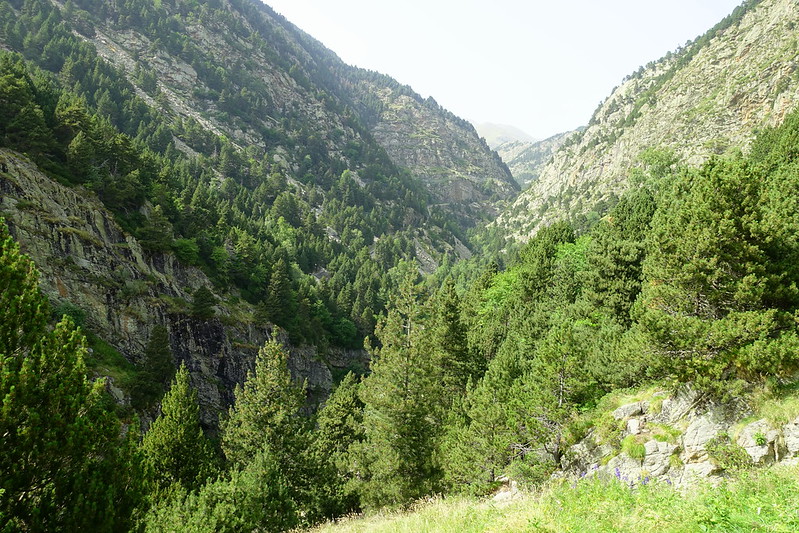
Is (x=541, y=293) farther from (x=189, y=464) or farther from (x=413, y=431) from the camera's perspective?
(x=189, y=464)

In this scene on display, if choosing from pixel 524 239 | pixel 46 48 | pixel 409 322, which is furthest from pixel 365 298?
pixel 46 48

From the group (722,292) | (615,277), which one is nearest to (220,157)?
(615,277)

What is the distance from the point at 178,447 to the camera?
65.0 ft

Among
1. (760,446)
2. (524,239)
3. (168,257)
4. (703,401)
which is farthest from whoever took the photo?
(524,239)

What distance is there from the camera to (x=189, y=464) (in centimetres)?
1995

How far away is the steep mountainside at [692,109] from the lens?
9125cm

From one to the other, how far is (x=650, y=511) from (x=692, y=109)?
5678 inches

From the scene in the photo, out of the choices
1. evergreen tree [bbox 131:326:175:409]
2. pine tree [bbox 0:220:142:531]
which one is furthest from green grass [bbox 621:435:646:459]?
evergreen tree [bbox 131:326:175:409]

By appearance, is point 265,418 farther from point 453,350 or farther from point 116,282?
point 116,282

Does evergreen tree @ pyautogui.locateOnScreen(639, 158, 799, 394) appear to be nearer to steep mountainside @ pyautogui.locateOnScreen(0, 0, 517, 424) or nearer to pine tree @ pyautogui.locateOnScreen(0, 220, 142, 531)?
pine tree @ pyautogui.locateOnScreen(0, 220, 142, 531)

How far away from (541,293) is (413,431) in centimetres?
2194

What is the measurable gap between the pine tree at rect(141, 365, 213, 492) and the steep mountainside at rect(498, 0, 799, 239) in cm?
7975

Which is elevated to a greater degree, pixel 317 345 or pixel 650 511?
pixel 650 511

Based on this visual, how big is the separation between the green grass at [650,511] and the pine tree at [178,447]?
14.5m
